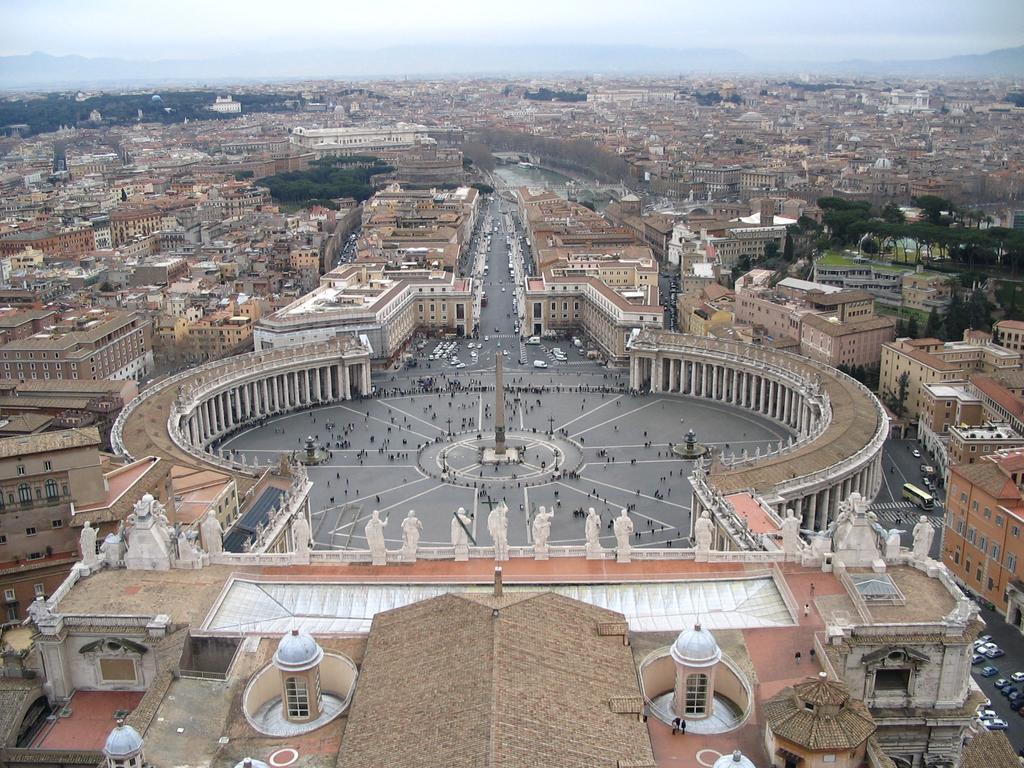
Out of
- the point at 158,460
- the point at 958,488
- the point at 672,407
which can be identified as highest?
the point at 158,460

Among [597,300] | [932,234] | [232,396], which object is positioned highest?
[932,234]

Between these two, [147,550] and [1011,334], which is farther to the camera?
[1011,334]

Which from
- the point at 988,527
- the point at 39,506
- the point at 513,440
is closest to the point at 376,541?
the point at 39,506

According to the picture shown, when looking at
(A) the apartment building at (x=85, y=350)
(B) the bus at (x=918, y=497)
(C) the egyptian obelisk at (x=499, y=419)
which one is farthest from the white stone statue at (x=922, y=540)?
(A) the apartment building at (x=85, y=350)

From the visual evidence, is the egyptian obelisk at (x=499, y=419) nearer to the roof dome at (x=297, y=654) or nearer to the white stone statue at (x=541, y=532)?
the white stone statue at (x=541, y=532)

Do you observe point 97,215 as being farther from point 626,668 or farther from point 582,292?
point 626,668

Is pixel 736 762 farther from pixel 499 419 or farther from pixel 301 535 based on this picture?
pixel 499 419

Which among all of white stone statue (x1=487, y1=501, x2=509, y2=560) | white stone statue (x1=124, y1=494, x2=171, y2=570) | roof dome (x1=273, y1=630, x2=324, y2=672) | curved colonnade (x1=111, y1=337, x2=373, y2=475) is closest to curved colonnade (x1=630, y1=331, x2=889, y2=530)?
white stone statue (x1=487, y1=501, x2=509, y2=560)

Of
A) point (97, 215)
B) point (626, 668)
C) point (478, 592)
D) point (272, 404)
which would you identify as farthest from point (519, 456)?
point (97, 215)

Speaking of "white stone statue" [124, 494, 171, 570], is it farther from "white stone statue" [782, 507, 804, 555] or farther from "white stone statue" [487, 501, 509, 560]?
"white stone statue" [782, 507, 804, 555]
